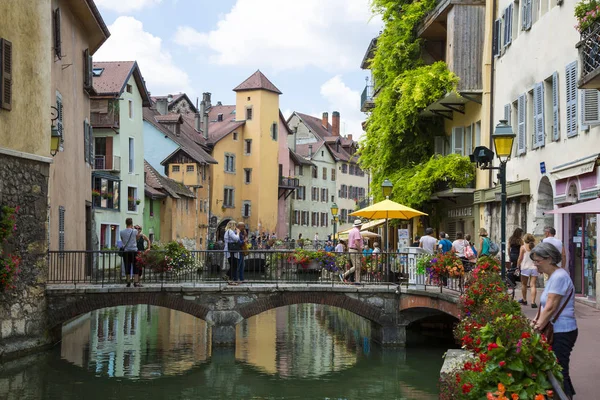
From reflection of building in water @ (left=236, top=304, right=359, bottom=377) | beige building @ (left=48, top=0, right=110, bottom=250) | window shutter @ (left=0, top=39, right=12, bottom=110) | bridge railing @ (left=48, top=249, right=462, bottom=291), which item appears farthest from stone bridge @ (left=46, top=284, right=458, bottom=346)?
window shutter @ (left=0, top=39, right=12, bottom=110)

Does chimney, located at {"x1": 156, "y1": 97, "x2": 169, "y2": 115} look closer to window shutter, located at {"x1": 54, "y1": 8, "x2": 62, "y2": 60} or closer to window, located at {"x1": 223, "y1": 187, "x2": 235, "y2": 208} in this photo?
window, located at {"x1": 223, "y1": 187, "x2": 235, "y2": 208}

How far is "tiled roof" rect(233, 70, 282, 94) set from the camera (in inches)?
3157

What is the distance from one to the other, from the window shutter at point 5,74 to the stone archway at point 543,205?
12.6 meters

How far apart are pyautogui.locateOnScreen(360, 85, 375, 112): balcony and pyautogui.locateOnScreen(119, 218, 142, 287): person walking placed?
20.0 m

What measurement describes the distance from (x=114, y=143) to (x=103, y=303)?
79.9ft

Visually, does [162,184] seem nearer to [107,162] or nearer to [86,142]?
[107,162]

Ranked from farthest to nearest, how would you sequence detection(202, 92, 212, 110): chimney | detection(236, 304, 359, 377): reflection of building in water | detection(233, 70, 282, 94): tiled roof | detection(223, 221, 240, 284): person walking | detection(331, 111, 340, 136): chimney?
detection(331, 111, 340, 136): chimney < detection(202, 92, 212, 110): chimney < detection(233, 70, 282, 94): tiled roof < detection(223, 221, 240, 284): person walking < detection(236, 304, 359, 377): reflection of building in water

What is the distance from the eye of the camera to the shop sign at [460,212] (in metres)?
30.3

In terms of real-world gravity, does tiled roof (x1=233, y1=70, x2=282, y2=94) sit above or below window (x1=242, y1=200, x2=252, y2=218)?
above

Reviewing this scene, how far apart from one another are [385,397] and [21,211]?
8.67 m

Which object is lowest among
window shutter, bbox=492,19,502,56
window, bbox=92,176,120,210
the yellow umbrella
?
the yellow umbrella

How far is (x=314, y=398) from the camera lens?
55.9 feet

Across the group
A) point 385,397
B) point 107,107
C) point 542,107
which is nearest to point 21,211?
point 385,397

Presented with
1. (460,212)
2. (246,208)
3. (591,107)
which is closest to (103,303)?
(591,107)
